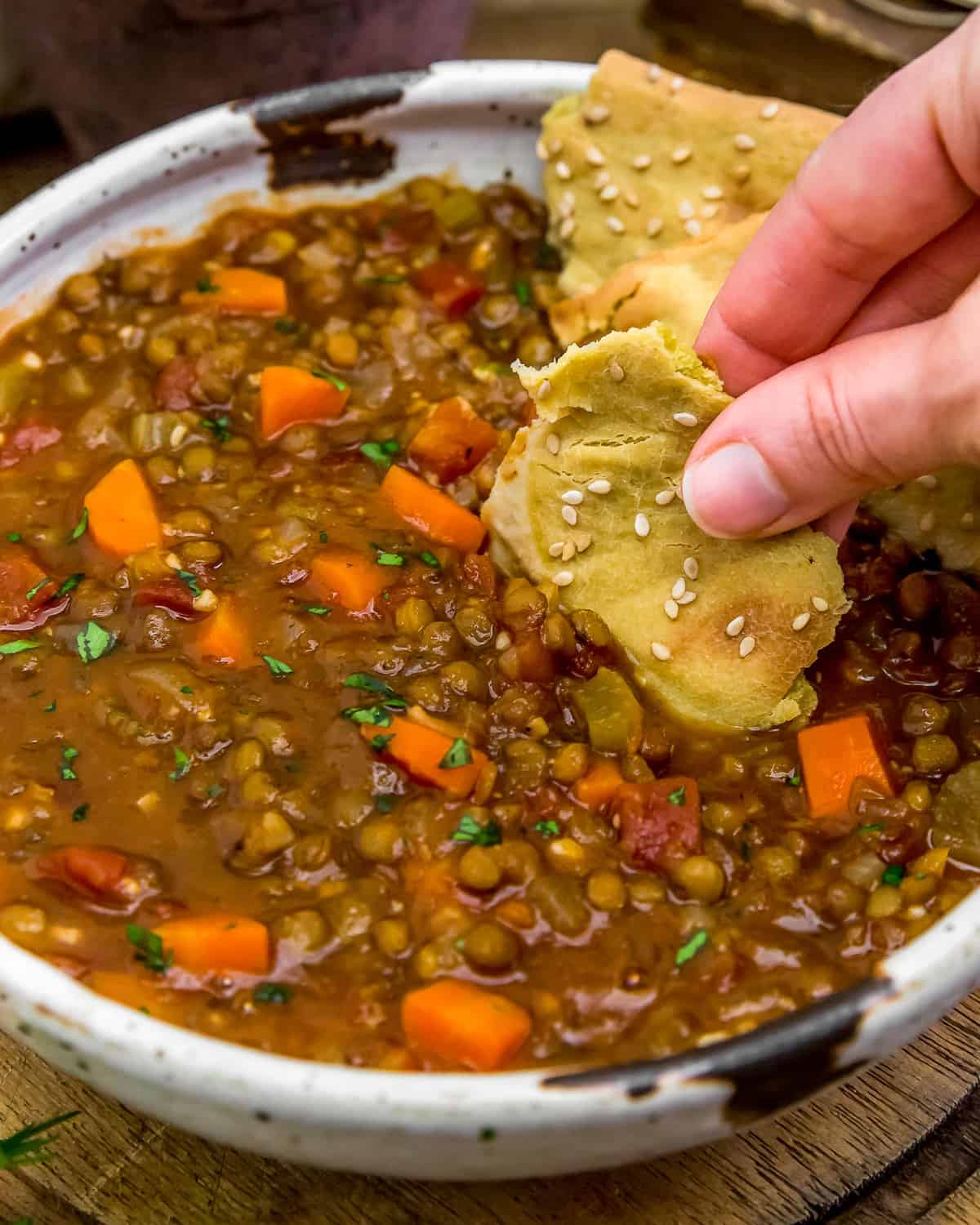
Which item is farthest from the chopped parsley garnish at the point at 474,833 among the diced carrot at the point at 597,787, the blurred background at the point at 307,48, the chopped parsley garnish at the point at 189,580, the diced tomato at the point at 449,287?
the blurred background at the point at 307,48

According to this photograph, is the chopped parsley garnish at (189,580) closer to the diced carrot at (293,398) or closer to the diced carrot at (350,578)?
the diced carrot at (350,578)

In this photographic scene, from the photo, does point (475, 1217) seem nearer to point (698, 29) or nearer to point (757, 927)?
point (757, 927)

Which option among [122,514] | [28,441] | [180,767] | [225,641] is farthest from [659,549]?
[28,441]

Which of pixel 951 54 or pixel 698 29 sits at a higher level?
pixel 951 54

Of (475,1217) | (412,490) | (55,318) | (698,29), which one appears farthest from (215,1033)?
(698,29)

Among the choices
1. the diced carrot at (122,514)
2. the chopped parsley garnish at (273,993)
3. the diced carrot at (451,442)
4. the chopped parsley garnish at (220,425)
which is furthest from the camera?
the chopped parsley garnish at (220,425)

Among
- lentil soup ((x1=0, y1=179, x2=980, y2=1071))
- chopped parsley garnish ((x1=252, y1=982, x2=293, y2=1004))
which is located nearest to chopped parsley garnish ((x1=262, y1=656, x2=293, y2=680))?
lentil soup ((x1=0, y1=179, x2=980, y2=1071))

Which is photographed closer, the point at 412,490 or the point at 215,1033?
the point at 215,1033
